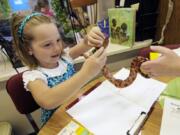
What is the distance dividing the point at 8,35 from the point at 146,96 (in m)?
1.00

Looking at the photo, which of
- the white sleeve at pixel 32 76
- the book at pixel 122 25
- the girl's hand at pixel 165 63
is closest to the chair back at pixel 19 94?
the white sleeve at pixel 32 76

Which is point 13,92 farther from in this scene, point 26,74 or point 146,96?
point 146,96

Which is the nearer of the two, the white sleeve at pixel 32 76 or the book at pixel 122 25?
the white sleeve at pixel 32 76

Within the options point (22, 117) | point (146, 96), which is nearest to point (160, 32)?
point (146, 96)

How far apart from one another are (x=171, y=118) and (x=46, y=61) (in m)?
0.62

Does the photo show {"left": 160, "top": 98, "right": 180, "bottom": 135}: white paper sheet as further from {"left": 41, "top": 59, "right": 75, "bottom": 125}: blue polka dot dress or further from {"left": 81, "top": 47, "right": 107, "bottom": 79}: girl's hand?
{"left": 41, "top": 59, "right": 75, "bottom": 125}: blue polka dot dress

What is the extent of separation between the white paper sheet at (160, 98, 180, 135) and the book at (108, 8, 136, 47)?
785 millimetres

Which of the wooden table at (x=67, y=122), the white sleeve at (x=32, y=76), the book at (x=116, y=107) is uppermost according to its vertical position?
the white sleeve at (x=32, y=76)

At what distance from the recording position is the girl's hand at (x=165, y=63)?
2.38 ft

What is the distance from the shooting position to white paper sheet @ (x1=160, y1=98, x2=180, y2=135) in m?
0.71

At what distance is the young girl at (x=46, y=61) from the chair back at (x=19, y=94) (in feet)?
0.16

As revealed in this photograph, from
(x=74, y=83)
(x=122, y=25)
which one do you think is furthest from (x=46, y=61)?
(x=122, y=25)

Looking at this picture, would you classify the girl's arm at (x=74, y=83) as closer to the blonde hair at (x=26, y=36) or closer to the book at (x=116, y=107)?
the book at (x=116, y=107)

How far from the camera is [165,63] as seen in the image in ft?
2.42
